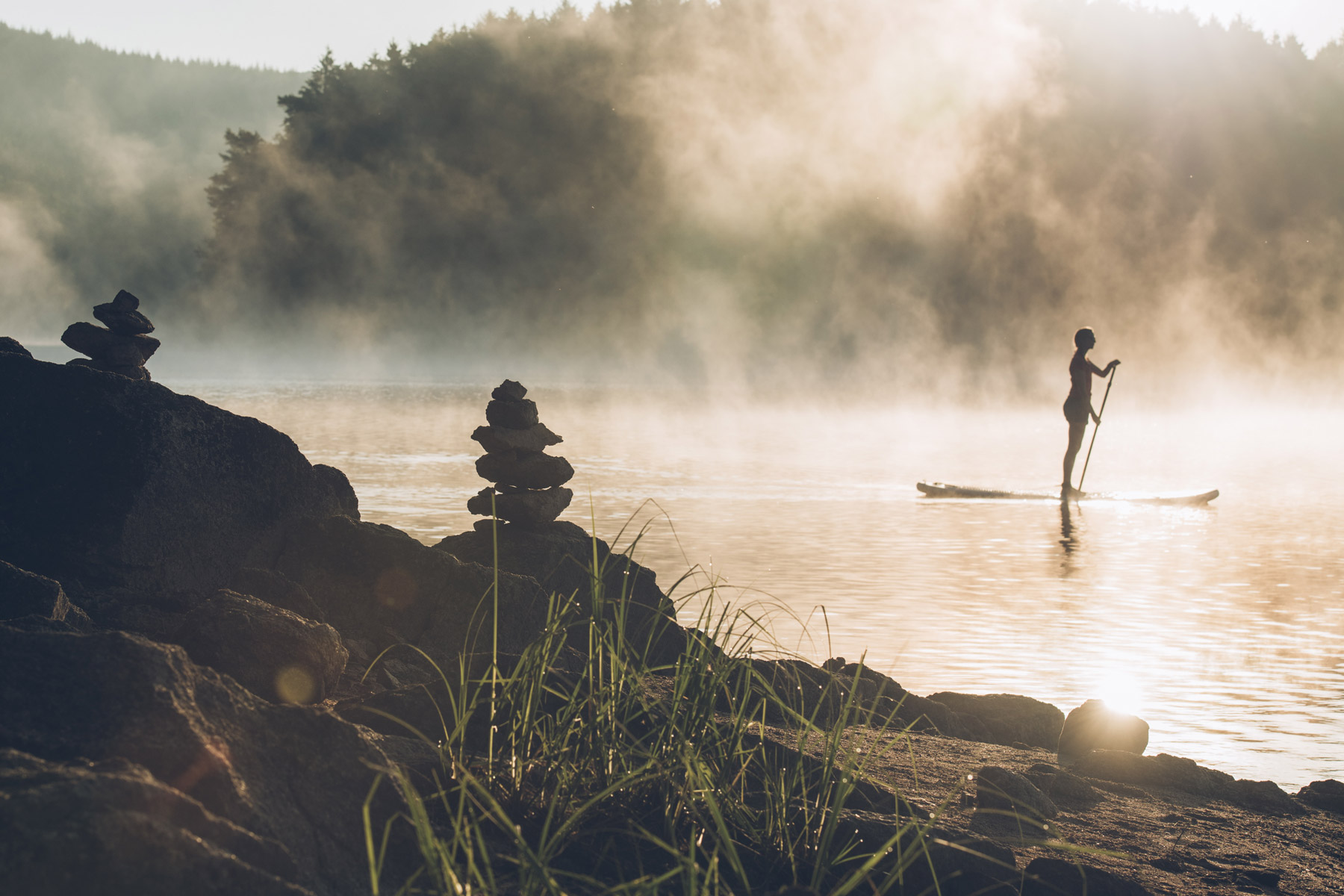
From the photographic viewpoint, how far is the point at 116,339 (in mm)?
9656

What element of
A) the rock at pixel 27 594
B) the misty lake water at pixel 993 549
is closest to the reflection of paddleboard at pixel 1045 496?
the misty lake water at pixel 993 549

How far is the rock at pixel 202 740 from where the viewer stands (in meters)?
3.16

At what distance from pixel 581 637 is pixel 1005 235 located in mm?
54755

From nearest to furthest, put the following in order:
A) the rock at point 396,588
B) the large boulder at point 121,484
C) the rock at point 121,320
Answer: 1. the large boulder at point 121,484
2. the rock at point 396,588
3. the rock at point 121,320

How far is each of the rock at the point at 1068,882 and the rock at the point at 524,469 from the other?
5522mm

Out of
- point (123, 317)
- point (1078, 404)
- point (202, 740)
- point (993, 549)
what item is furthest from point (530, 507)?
point (1078, 404)

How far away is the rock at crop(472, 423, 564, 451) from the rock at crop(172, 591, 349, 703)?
172 inches

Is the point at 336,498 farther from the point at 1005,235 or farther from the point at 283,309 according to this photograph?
the point at 283,309

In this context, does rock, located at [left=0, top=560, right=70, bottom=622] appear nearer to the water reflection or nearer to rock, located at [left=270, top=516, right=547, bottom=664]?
rock, located at [left=270, top=516, right=547, bottom=664]

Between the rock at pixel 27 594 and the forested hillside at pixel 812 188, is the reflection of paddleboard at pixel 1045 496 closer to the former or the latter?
the rock at pixel 27 594

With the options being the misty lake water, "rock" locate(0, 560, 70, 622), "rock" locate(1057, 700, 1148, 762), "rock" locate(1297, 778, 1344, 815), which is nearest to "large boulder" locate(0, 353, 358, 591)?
"rock" locate(0, 560, 70, 622)

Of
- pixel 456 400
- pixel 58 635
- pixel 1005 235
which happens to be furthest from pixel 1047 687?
pixel 1005 235

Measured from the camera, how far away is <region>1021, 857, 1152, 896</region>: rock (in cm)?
403

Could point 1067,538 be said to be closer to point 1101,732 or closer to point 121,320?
point 1101,732
